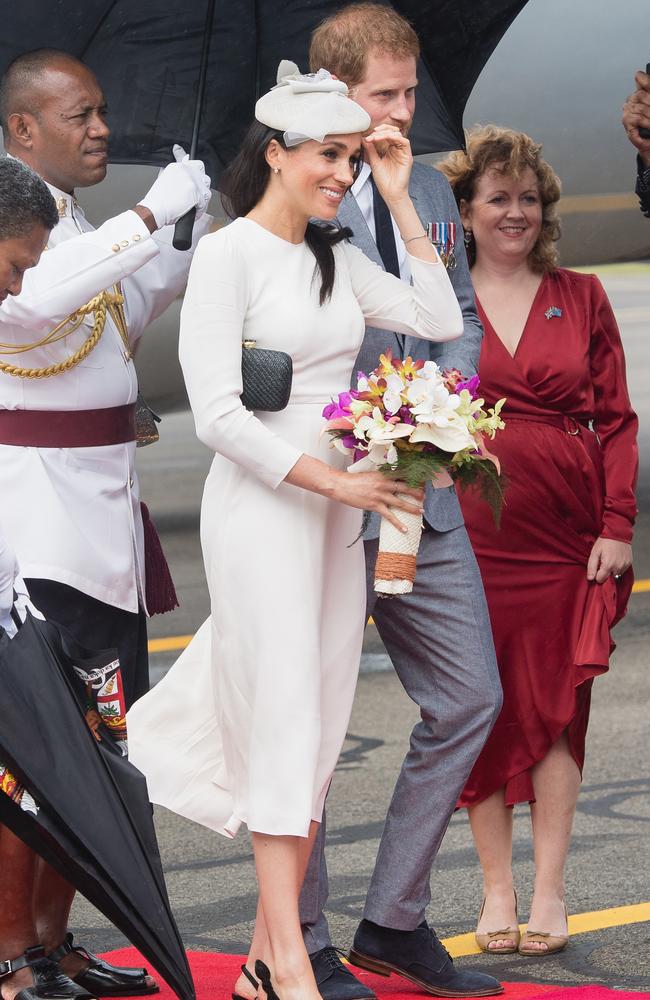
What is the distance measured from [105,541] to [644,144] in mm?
1627

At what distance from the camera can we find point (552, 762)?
3.87m

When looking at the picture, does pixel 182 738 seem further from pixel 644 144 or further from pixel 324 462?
pixel 644 144

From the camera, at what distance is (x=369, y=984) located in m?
3.46

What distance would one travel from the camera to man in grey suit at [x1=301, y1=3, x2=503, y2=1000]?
131 inches

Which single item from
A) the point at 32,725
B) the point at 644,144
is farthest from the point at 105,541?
the point at 644,144

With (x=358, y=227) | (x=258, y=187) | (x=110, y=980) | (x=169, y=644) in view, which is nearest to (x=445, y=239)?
(x=358, y=227)

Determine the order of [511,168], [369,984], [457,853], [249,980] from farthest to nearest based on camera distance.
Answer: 1. [457,853]
2. [511,168]
3. [369,984]
4. [249,980]

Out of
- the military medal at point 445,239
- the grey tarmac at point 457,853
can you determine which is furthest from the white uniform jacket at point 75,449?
the grey tarmac at point 457,853

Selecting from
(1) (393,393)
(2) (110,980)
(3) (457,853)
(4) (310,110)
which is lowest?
(3) (457,853)

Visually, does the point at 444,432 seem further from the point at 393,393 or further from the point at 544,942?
the point at 544,942

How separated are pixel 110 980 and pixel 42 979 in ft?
0.81

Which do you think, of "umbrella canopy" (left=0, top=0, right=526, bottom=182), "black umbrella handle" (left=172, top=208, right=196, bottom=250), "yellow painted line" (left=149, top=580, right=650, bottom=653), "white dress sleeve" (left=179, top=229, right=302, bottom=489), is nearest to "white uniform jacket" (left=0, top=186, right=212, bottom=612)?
"black umbrella handle" (left=172, top=208, right=196, bottom=250)

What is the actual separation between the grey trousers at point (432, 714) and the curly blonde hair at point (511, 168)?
97 centimetres

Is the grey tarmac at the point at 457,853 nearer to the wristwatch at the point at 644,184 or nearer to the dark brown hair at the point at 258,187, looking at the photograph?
the dark brown hair at the point at 258,187
